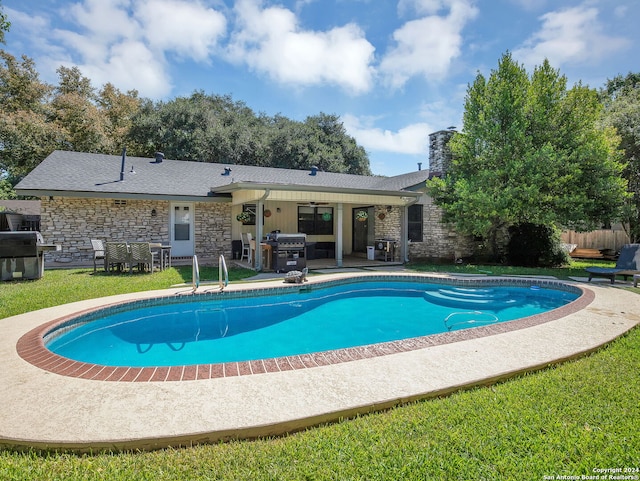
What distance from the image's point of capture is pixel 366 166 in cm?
3133

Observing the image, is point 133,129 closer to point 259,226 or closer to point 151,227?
point 151,227

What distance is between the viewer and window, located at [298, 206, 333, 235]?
14.9m

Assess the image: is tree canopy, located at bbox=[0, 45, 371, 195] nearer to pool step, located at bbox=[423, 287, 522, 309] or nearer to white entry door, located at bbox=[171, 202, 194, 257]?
white entry door, located at bbox=[171, 202, 194, 257]

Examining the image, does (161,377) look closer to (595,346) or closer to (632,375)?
(632,375)

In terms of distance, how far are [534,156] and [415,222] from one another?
450 cm

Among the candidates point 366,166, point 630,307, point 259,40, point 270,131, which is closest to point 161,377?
point 630,307

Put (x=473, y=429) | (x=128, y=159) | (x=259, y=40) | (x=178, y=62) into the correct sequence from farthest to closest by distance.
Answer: (x=178, y=62), (x=128, y=159), (x=259, y=40), (x=473, y=429)

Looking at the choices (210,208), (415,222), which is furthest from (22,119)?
(415,222)

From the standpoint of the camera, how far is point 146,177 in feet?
42.4

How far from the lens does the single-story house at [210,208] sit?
11.1 meters

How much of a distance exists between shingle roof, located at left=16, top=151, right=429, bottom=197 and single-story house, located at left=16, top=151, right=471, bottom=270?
0.03m

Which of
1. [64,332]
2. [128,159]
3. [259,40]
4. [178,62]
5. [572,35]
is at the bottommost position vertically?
[64,332]

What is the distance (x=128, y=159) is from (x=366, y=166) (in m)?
21.0

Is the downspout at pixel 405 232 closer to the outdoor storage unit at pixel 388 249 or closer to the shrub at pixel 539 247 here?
the outdoor storage unit at pixel 388 249
